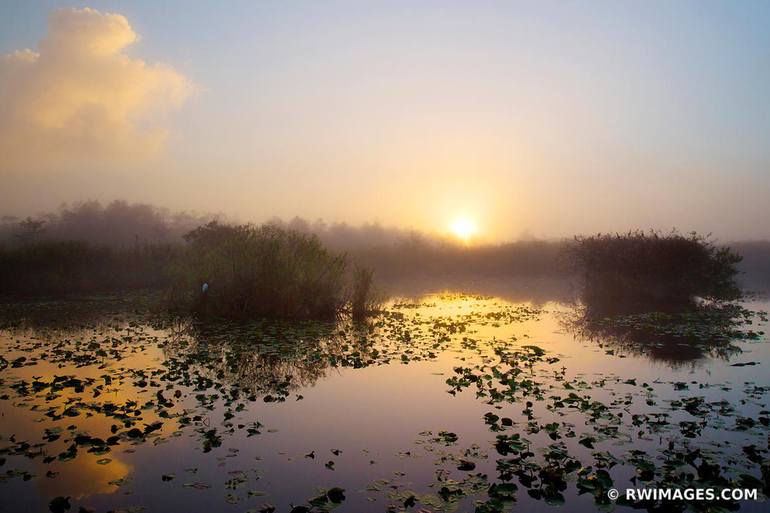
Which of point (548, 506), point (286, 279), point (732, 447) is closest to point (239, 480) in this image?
point (548, 506)

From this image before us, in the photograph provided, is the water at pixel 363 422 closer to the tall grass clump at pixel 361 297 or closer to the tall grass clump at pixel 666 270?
the tall grass clump at pixel 361 297

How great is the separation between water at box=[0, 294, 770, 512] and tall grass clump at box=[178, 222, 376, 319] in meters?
5.53

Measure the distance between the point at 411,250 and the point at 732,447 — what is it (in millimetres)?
59753

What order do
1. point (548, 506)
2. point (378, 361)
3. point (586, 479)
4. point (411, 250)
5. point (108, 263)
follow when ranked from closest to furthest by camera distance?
point (548, 506) → point (586, 479) → point (378, 361) → point (108, 263) → point (411, 250)

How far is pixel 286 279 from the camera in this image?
69.3 ft

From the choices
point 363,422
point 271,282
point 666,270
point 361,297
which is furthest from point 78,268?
point 666,270

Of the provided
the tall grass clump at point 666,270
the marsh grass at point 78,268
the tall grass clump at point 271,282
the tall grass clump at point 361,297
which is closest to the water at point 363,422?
the tall grass clump at point 271,282

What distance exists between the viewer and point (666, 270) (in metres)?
30.4

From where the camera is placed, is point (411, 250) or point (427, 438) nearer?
point (427, 438)

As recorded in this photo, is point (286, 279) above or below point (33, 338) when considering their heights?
above

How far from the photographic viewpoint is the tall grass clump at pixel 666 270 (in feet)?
98.5

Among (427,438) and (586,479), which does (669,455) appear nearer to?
(586,479)

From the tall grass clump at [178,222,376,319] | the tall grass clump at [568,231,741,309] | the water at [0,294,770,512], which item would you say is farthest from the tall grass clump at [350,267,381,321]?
the tall grass clump at [568,231,741,309]

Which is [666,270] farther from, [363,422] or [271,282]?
[363,422]
